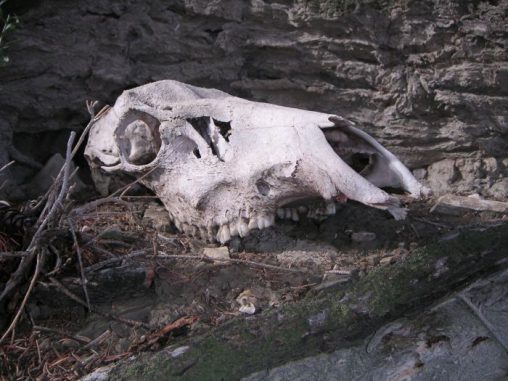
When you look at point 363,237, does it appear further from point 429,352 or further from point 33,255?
point 33,255

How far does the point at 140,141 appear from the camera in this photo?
9.50ft

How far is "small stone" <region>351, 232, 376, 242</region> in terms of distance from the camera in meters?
2.68

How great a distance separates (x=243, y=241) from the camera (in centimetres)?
269

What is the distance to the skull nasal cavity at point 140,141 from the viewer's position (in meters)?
2.88

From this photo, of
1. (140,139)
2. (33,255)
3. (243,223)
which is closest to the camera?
(33,255)

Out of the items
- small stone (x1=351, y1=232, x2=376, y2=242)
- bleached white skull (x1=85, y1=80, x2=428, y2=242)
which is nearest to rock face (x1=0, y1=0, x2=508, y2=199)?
bleached white skull (x1=85, y1=80, x2=428, y2=242)

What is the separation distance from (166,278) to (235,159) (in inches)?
20.6

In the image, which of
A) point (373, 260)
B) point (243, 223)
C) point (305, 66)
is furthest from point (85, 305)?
point (305, 66)

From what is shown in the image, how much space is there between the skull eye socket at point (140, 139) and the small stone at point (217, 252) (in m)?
0.53

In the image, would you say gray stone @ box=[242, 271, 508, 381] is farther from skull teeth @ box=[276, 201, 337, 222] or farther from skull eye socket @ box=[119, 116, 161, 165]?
skull eye socket @ box=[119, 116, 161, 165]

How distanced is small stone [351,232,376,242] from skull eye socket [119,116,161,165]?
35.7 inches

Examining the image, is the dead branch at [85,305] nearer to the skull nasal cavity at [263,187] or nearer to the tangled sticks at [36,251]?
the tangled sticks at [36,251]

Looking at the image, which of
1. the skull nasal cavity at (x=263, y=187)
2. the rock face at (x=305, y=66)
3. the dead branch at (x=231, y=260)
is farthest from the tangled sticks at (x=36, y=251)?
the rock face at (x=305, y=66)

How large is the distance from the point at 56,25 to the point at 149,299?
154 cm
